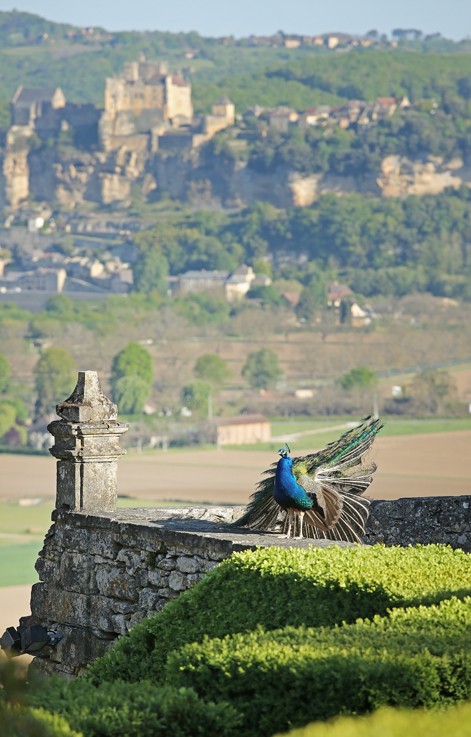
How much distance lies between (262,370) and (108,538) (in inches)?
3382

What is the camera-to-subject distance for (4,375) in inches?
3612

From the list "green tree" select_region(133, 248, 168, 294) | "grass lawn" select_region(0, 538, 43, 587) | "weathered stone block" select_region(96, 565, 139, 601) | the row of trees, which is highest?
the row of trees

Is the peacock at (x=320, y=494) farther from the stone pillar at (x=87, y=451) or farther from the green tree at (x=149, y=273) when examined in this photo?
the green tree at (x=149, y=273)

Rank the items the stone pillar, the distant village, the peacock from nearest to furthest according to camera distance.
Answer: the peacock
the stone pillar
the distant village

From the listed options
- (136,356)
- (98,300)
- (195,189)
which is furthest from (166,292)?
(136,356)

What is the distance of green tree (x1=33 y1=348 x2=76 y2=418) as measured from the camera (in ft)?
286

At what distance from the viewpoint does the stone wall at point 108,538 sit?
696 cm

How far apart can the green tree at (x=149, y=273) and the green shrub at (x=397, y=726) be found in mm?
129284

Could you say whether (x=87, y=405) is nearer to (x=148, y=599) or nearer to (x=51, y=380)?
(x=148, y=599)

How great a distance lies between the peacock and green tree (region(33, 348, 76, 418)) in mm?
78495

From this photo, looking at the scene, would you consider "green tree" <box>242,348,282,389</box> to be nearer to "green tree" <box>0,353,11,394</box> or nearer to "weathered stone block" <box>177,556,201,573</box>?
"green tree" <box>0,353,11,394</box>

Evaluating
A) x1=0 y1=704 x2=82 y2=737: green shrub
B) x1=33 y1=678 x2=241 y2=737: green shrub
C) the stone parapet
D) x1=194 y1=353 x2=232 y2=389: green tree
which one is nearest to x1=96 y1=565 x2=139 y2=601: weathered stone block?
the stone parapet

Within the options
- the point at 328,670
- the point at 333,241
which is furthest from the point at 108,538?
the point at 333,241

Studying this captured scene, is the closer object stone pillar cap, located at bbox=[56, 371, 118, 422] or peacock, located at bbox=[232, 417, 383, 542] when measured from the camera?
peacock, located at bbox=[232, 417, 383, 542]
